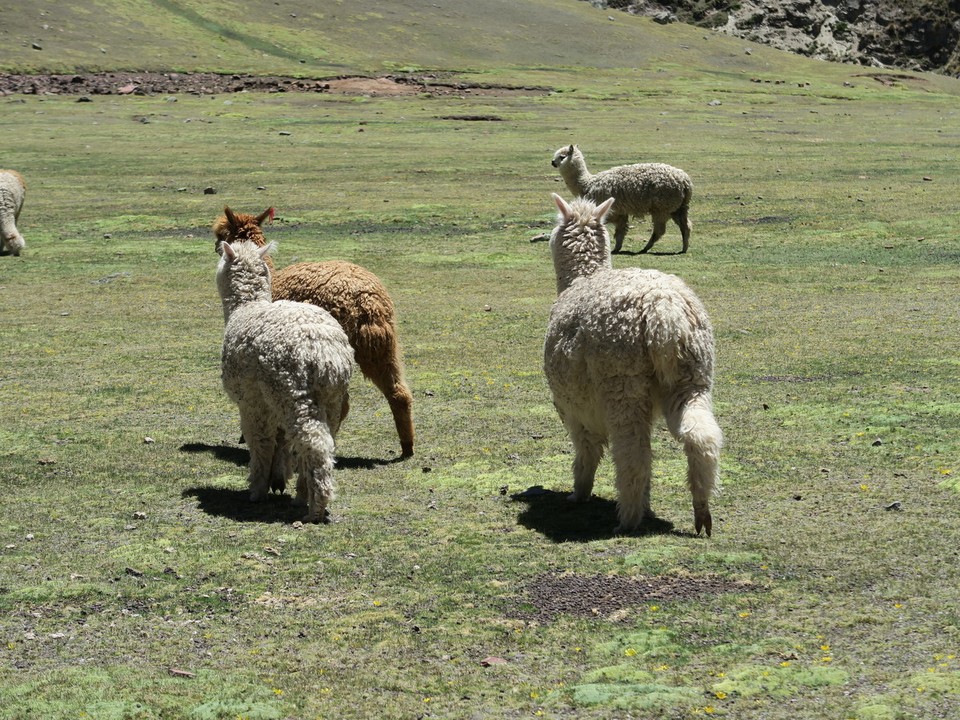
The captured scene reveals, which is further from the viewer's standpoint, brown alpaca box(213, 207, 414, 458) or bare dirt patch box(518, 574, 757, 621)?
brown alpaca box(213, 207, 414, 458)

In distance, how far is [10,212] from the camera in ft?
74.2

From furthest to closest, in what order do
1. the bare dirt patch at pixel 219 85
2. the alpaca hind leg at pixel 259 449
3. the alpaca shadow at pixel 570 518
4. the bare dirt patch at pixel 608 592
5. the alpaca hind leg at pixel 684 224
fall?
1. the bare dirt patch at pixel 219 85
2. the alpaca hind leg at pixel 684 224
3. the alpaca hind leg at pixel 259 449
4. the alpaca shadow at pixel 570 518
5. the bare dirt patch at pixel 608 592

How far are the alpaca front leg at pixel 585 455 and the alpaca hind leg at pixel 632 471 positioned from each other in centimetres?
76

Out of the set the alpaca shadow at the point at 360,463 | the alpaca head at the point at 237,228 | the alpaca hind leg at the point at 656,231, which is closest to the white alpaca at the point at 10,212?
the alpaca hind leg at the point at 656,231

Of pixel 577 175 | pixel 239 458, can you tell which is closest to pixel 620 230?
pixel 577 175

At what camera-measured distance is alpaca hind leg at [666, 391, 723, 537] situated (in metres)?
8.05

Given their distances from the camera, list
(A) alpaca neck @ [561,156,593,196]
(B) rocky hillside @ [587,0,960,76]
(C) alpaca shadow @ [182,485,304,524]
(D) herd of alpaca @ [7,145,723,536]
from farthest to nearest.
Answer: (B) rocky hillside @ [587,0,960,76]
(A) alpaca neck @ [561,156,593,196]
(C) alpaca shadow @ [182,485,304,524]
(D) herd of alpaca @ [7,145,723,536]

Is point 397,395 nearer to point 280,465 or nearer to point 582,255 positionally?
point 280,465

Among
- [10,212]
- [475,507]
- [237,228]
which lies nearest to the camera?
[475,507]

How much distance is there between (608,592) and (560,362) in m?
2.23

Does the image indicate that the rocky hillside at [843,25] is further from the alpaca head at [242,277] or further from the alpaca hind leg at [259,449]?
the alpaca hind leg at [259,449]

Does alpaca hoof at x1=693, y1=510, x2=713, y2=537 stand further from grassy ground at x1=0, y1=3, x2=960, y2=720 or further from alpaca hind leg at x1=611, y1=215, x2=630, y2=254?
alpaca hind leg at x1=611, y1=215, x2=630, y2=254

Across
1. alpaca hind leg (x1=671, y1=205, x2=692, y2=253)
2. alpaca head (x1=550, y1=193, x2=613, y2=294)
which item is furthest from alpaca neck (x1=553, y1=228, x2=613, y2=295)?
alpaca hind leg (x1=671, y1=205, x2=692, y2=253)

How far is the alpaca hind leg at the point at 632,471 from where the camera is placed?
845cm
